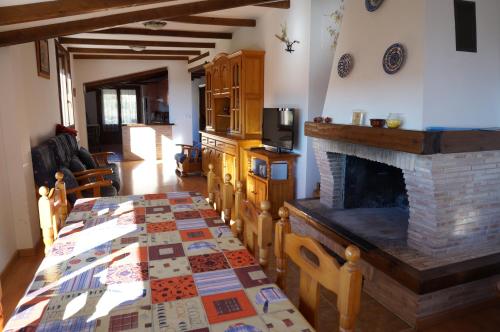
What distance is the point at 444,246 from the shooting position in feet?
7.80

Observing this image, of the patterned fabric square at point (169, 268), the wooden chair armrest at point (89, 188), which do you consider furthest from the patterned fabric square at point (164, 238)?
the wooden chair armrest at point (89, 188)

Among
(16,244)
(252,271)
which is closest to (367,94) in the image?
(252,271)

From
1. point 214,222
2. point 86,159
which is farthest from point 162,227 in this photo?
point 86,159

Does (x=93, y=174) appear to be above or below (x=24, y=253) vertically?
above

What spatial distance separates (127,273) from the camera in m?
1.37

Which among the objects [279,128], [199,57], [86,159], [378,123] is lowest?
[86,159]

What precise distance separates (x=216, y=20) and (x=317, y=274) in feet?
13.9

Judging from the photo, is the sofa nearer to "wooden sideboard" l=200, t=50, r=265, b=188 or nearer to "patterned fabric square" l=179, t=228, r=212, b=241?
"wooden sideboard" l=200, t=50, r=265, b=188

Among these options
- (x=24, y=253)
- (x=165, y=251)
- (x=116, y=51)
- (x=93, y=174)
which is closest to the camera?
(x=165, y=251)

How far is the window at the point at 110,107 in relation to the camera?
1145 centimetres

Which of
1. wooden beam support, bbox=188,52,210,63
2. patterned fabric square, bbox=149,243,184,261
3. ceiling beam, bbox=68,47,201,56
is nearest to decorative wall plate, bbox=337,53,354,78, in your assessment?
patterned fabric square, bbox=149,243,184,261

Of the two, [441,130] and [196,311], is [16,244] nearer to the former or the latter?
[196,311]

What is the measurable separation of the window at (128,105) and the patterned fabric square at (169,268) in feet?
36.5

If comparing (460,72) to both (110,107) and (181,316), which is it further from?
(110,107)
